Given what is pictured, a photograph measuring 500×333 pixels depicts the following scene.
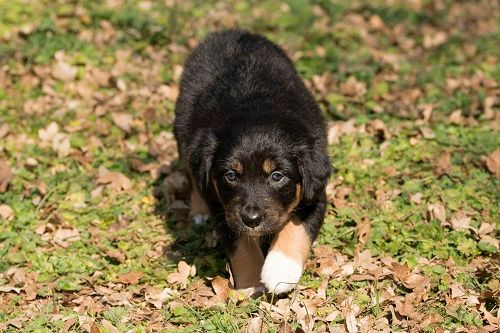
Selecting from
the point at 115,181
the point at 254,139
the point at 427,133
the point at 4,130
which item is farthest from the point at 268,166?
the point at 4,130

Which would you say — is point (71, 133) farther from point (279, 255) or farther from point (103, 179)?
point (279, 255)

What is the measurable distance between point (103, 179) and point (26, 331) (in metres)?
2.33

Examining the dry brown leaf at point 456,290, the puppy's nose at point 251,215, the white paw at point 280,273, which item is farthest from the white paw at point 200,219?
the dry brown leaf at point 456,290

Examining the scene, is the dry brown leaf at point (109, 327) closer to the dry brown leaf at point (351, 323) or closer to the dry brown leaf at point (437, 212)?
the dry brown leaf at point (351, 323)

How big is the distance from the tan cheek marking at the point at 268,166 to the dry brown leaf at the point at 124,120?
10.3ft

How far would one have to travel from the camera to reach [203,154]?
511cm

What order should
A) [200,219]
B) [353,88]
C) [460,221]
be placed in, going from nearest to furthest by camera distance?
[460,221]
[200,219]
[353,88]

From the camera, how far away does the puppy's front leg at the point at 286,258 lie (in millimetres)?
4875

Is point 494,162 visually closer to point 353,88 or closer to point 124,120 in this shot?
point 353,88

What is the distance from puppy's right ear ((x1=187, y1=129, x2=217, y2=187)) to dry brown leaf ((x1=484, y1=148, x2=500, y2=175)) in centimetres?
A: 262

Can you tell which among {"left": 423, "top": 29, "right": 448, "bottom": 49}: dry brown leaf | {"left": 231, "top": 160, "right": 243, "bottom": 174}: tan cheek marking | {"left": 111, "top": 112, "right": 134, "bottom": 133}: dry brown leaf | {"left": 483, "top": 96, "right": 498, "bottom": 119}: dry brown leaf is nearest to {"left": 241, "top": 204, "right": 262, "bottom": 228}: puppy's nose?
{"left": 231, "top": 160, "right": 243, "bottom": 174}: tan cheek marking

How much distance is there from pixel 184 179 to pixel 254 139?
2.17m

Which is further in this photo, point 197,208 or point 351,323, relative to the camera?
point 197,208

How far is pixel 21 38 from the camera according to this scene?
920cm
